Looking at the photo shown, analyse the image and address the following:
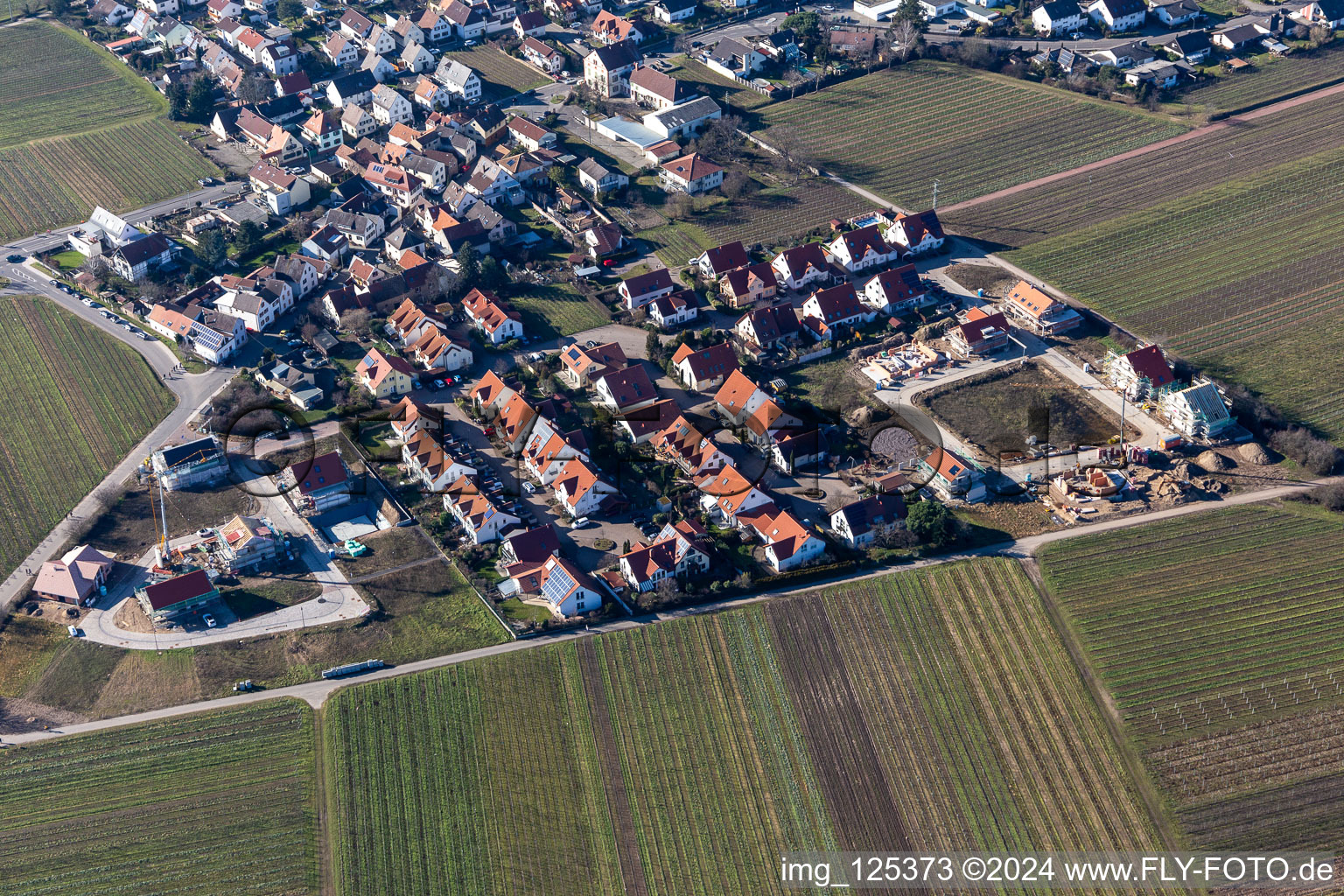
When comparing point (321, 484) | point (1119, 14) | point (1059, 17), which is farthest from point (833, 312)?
point (1119, 14)

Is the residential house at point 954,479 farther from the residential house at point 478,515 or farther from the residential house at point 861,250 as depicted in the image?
the residential house at point 861,250

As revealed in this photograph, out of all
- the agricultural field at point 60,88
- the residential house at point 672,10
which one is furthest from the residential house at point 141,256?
the residential house at point 672,10

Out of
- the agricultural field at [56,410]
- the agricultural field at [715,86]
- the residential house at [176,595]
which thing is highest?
the agricultural field at [715,86]

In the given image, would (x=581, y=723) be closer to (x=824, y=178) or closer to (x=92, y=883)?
(x=92, y=883)

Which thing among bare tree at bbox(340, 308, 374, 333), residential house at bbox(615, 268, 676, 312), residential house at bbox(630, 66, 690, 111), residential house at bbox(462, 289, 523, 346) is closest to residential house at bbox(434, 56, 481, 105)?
residential house at bbox(630, 66, 690, 111)

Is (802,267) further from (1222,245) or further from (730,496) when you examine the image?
(1222,245)

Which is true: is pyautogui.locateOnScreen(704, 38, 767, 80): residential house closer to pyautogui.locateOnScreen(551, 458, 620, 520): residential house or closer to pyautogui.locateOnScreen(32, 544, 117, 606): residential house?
pyautogui.locateOnScreen(551, 458, 620, 520): residential house

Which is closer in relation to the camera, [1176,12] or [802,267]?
[802,267]
